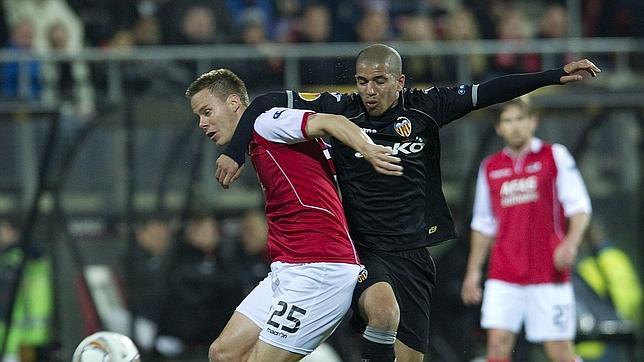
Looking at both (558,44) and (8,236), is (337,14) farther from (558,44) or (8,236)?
(8,236)

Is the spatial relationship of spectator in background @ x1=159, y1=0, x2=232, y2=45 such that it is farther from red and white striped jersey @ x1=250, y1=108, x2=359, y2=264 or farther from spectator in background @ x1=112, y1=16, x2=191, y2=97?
red and white striped jersey @ x1=250, y1=108, x2=359, y2=264

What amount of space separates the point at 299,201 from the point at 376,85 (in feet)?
2.49

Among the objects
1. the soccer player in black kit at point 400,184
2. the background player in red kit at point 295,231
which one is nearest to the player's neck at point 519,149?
the soccer player in black kit at point 400,184

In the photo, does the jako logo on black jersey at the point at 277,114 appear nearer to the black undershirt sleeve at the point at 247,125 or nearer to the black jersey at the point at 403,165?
the black undershirt sleeve at the point at 247,125

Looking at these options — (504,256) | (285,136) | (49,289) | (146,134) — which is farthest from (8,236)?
(285,136)

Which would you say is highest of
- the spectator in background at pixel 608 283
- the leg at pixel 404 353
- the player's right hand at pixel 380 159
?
the player's right hand at pixel 380 159

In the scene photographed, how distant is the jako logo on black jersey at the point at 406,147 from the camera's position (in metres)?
6.72

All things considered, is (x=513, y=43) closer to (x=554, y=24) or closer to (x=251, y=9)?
(x=554, y=24)

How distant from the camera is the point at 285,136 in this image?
6039mm

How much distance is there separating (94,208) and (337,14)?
397cm

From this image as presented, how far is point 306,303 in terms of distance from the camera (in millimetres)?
6160

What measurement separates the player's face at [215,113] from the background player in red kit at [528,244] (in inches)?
116

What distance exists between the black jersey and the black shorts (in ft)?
0.19

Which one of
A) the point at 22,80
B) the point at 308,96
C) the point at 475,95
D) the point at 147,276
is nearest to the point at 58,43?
the point at 22,80
